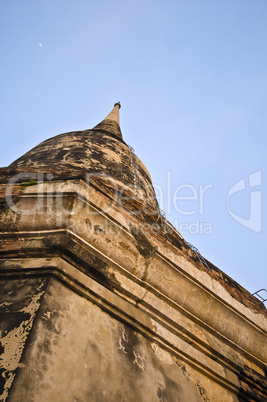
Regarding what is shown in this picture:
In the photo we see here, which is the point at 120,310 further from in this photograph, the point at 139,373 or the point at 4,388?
the point at 4,388

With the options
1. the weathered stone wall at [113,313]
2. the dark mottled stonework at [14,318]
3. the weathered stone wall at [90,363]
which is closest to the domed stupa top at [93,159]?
the weathered stone wall at [113,313]

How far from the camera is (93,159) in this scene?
5074mm

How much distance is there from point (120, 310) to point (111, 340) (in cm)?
27

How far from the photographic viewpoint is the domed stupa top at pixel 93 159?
476 centimetres

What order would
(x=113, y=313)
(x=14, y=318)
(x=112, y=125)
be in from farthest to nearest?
(x=112, y=125) < (x=113, y=313) < (x=14, y=318)

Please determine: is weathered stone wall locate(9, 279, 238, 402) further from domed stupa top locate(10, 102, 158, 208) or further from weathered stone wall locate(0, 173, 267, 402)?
domed stupa top locate(10, 102, 158, 208)

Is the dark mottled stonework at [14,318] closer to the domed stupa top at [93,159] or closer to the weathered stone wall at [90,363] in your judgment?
the weathered stone wall at [90,363]

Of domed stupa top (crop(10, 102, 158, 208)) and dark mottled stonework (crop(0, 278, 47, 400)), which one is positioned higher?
domed stupa top (crop(10, 102, 158, 208))

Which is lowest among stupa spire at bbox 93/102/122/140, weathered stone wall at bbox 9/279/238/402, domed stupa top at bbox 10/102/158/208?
weathered stone wall at bbox 9/279/238/402

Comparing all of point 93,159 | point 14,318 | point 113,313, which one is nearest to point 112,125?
point 93,159

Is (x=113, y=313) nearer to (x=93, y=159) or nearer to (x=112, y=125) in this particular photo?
(x=93, y=159)

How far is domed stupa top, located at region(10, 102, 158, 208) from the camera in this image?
4762 mm

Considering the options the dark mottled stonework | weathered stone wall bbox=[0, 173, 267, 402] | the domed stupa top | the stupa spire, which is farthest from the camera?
the stupa spire

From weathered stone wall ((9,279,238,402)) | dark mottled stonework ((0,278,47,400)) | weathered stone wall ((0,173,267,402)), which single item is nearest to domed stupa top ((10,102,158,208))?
weathered stone wall ((0,173,267,402))
